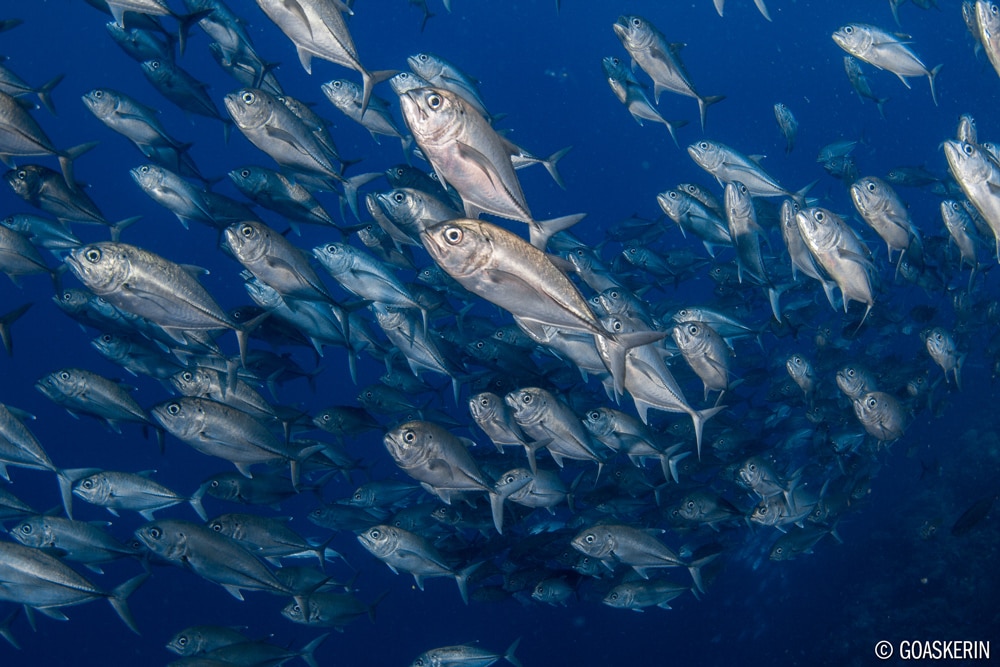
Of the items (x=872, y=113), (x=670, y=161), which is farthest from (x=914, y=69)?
(x=872, y=113)

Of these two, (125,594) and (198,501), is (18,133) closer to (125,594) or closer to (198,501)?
(198,501)

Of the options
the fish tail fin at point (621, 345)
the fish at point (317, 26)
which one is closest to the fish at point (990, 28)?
the fish tail fin at point (621, 345)

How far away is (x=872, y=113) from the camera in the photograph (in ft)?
276

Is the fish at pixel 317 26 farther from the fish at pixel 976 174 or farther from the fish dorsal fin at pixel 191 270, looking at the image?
the fish at pixel 976 174

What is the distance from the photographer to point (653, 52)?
529cm

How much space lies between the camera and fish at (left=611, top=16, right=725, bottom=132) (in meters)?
5.20

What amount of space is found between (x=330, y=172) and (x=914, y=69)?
18.6 ft

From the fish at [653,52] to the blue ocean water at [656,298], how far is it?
4.72ft

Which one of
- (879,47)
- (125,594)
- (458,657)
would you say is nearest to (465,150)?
(125,594)

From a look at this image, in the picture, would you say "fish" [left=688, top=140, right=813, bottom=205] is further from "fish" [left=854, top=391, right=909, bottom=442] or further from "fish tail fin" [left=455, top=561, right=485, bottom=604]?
"fish tail fin" [left=455, top=561, right=485, bottom=604]

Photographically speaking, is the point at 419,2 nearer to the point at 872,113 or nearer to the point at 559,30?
the point at 559,30

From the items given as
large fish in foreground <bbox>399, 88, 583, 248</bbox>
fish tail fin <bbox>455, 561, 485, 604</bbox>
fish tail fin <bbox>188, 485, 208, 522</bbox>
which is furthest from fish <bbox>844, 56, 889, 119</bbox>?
fish tail fin <bbox>188, 485, 208, 522</bbox>

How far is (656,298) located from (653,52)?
2246 cm

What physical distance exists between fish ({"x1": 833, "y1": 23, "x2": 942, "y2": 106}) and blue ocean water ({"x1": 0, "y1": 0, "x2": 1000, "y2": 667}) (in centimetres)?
112
